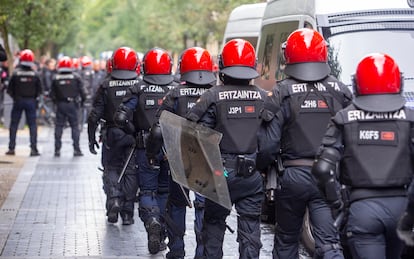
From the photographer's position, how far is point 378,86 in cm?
629

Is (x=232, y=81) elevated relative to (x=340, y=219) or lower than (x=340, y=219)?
elevated

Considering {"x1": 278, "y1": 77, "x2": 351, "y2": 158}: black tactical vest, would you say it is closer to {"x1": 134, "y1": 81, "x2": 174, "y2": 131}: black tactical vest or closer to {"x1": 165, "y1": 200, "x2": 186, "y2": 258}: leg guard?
{"x1": 165, "y1": 200, "x2": 186, "y2": 258}: leg guard

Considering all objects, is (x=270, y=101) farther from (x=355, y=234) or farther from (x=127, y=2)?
(x=127, y=2)

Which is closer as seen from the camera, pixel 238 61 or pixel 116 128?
pixel 238 61

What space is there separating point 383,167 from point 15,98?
14.2 metres

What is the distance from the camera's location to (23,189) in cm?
1486

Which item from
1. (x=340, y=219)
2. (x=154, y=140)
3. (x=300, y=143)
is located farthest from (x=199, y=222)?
(x=340, y=219)

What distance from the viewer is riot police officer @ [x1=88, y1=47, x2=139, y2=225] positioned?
11352 millimetres

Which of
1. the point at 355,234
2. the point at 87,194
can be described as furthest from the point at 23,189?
the point at 355,234

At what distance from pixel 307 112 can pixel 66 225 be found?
5.13m

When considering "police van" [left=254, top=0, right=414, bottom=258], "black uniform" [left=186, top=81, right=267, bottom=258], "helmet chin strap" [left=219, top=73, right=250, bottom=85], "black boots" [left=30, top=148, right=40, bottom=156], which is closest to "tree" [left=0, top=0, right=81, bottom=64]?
"black boots" [left=30, top=148, right=40, bottom=156]

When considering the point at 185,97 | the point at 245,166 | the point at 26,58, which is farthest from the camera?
the point at 26,58

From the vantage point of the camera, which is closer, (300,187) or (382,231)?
(382,231)

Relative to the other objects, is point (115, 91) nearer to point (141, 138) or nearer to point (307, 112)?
point (141, 138)
